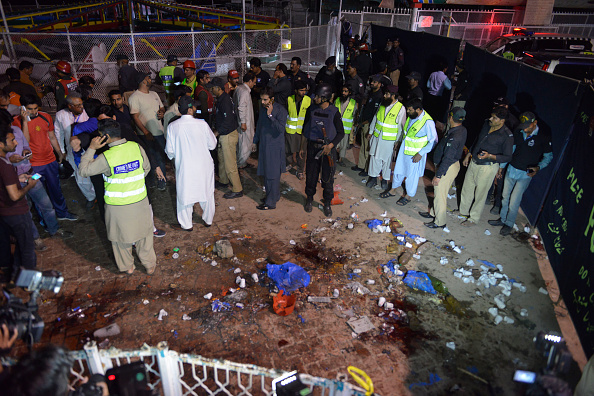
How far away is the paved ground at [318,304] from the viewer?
410 cm

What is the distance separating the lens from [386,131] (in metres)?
7.21

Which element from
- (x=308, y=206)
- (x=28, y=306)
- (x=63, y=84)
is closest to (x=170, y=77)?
(x=63, y=84)

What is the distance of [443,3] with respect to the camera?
22.5m

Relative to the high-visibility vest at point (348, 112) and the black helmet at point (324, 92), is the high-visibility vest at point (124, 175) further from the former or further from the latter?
the high-visibility vest at point (348, 112)

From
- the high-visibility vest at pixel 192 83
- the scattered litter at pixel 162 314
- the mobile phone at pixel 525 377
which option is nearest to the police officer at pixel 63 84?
the high-visibility vest at pixel 192 83

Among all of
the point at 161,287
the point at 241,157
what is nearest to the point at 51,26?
the point at 241,157

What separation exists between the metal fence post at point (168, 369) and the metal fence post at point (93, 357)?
0.42m

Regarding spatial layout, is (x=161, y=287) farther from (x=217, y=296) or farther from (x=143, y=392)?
(x=143, y=392)

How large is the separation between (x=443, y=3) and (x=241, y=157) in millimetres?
19946

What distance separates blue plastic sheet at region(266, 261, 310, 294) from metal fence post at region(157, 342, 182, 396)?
2.15 meters

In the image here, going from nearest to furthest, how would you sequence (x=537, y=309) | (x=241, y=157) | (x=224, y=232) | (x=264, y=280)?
(x=537, y=309)
(x=264, y=280)
(x=224, y=232)
(x=241, y=157)

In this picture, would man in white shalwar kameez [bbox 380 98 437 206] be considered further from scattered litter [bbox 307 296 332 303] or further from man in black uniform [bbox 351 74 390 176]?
scattered litter [bbox 307 296 332 303]

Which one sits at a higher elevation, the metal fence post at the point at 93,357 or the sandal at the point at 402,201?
the metal fence post at the point at 93,357

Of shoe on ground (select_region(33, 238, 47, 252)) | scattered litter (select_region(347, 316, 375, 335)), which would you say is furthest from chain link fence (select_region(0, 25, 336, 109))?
scattered litter (select_region(347, 316, 375, 335))
